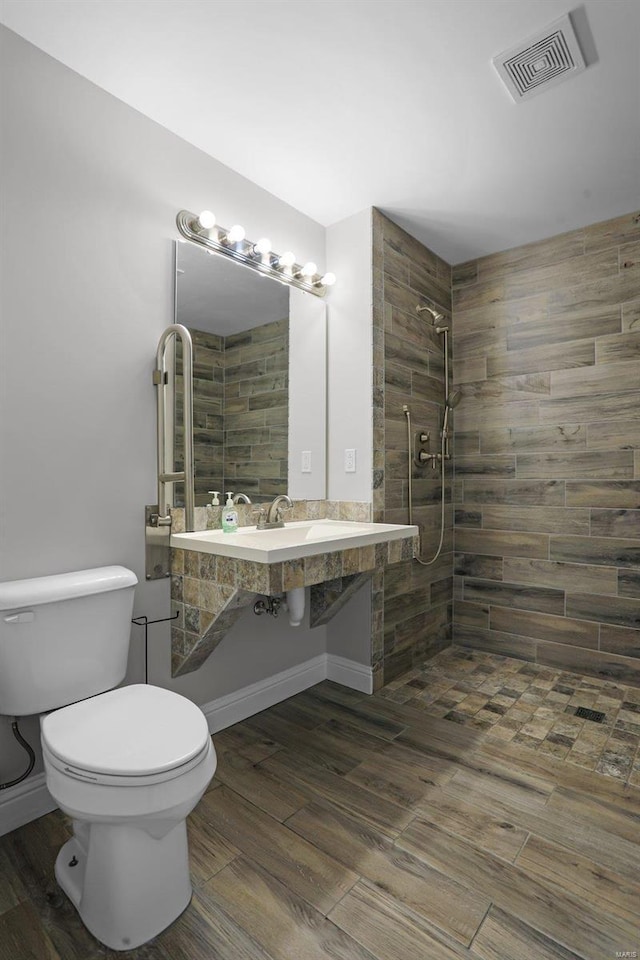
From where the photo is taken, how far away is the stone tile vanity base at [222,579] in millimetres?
1709

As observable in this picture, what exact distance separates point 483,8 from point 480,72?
0.25m

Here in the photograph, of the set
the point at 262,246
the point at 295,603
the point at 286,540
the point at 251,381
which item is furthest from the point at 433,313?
the point at 295,603

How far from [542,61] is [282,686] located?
2.71 meters

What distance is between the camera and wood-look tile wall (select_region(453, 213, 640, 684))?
276cm

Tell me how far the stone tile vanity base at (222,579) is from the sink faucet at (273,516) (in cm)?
7

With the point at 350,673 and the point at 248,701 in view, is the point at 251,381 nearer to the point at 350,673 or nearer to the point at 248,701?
the point at 248,701

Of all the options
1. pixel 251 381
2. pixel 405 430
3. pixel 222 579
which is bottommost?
pixel 222 579

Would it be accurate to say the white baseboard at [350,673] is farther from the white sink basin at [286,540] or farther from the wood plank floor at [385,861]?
the white sink basin at [286,540]

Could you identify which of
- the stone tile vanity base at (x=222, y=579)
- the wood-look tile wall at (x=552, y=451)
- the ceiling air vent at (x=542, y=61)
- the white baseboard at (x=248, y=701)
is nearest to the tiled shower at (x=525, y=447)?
the wood-look tile wall at (x=552, y=451)

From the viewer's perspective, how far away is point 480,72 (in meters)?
1.82

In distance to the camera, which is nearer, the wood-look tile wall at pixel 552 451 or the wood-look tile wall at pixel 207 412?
the wood-look tile wall at pixel 207 412

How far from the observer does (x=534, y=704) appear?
8.23 feet

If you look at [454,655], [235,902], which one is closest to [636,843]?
[235,902]

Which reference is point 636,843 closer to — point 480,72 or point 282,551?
point 282,551
